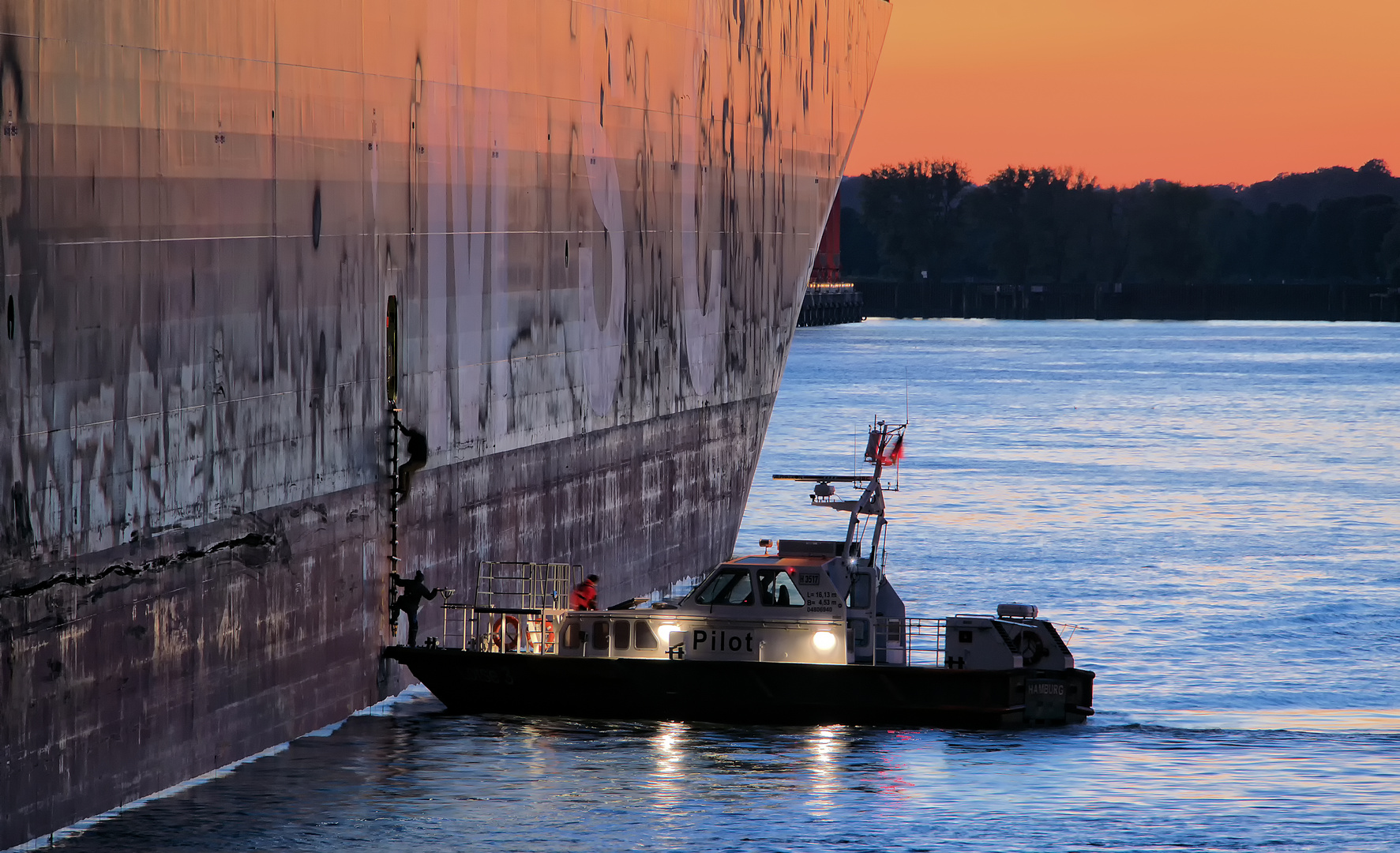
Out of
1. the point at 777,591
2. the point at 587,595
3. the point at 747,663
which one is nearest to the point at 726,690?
the point at 747,663

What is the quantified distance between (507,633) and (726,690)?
10.7 ft

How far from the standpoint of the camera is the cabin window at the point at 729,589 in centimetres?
2930

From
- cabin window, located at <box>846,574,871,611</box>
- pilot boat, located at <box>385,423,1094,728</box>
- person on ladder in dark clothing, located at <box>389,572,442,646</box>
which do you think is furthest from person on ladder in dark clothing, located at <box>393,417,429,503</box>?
cabin window, located at <box>846,574,871,611</box>

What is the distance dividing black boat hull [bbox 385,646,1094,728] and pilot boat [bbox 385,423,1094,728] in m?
0.02

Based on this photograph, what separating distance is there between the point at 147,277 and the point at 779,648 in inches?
452

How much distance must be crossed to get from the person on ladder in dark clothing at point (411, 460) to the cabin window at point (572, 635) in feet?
10.3

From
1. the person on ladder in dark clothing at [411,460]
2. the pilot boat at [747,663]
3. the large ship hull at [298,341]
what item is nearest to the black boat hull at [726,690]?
the pilot boat at [747,663]

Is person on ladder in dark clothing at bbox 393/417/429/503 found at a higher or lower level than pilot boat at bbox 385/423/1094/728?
higher

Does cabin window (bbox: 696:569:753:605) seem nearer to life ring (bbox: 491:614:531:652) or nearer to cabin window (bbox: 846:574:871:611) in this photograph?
cabin window (bbox: 846:574:871:611)

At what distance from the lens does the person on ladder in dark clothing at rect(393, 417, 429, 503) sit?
28.0 m

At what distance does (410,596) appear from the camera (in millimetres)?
27859

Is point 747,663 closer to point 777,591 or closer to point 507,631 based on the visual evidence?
point 777,591

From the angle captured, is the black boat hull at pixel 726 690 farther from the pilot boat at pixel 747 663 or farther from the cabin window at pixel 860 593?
the cabin window at pixel 860 593

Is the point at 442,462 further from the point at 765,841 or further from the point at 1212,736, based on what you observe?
the point at 1212,736
